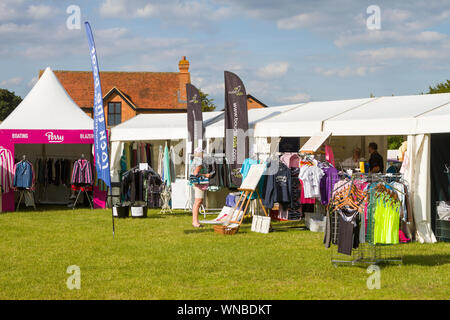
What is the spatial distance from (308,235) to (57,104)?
27.3ft

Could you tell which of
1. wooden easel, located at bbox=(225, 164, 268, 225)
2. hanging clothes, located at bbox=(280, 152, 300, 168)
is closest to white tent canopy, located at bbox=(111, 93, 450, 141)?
hanging clothes, located at bbox=(280, 152, 300, 168)

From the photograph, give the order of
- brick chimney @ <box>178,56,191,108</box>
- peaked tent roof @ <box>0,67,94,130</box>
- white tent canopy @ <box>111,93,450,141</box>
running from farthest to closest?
brick chimney @ <box>178,56,191,108</box> < peaked tent roof @ <box>0,67,94,130</box> < white tent canopy @ <box>111,93,450,141</box>

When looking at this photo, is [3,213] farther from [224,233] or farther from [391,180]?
[391,180]

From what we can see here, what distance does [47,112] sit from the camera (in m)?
15.0

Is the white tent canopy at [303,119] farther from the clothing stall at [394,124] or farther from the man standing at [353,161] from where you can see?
the man standing at [353,161]

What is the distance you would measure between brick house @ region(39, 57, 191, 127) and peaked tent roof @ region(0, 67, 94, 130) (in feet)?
67.4

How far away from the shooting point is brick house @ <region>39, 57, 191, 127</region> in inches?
1483

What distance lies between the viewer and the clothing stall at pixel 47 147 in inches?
555

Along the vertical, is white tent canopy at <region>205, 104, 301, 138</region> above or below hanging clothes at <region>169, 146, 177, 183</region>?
above

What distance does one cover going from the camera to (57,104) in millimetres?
15312

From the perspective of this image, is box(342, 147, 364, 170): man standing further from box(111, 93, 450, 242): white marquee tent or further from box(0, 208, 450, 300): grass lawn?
box(0, 208, 450, 300): grass lawn

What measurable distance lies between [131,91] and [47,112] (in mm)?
24768

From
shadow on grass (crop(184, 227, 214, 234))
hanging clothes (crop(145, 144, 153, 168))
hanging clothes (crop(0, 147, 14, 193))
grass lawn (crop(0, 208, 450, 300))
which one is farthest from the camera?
hanging clothes (crop(145, 144, 153, 168))
